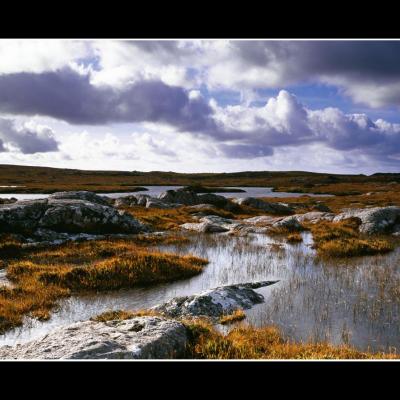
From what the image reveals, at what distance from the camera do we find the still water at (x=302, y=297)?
11562mm

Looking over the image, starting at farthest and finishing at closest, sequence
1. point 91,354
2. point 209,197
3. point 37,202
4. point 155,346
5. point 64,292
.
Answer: point 209,197 → point 37,202 → point 64,292 → point 155,346 → point 91,354

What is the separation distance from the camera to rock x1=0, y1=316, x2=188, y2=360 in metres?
8.23

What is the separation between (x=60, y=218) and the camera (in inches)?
1120

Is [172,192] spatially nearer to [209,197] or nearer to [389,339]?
[209,197]

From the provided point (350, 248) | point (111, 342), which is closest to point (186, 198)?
point (350, 248)

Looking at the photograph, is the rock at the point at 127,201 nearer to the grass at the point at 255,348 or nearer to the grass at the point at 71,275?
the grass at the point at 71,275

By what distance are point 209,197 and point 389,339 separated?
5126 cm

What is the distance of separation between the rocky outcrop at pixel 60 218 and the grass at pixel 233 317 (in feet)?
60.6

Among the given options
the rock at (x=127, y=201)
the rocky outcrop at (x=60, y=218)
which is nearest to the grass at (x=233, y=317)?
the rocky outcrop at (x=60, y=218)

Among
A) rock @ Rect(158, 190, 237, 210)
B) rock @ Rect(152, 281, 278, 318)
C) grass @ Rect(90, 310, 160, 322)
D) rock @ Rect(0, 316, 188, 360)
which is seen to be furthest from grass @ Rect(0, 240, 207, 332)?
rock @ Rect(158, 190, 237, 210)
